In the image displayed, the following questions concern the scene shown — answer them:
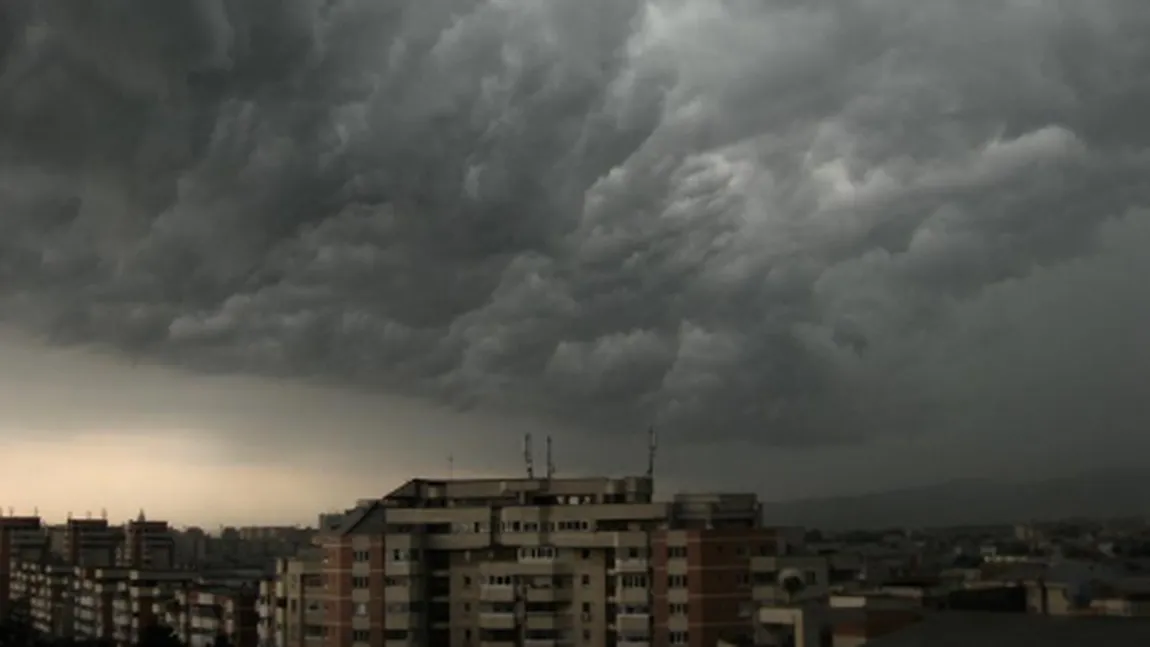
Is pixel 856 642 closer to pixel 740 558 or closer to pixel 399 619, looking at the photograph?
pixel 740 558

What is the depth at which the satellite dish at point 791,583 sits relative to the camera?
3272 centimetres

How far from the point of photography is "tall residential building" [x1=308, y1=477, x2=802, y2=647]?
114ft

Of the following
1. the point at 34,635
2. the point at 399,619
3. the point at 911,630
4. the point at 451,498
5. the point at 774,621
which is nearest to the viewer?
the point at 911,630

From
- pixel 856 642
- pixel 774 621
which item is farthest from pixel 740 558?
pixel 856 642

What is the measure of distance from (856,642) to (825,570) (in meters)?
12.1

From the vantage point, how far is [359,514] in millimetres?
42250

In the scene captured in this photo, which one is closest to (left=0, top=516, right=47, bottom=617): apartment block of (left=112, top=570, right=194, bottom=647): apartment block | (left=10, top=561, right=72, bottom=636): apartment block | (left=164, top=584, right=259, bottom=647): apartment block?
(left=10, top=561, right=72, bottom=636): apartment block

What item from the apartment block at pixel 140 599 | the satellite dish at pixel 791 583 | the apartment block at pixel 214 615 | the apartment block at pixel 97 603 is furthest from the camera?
the apartment block at pixel 97 603

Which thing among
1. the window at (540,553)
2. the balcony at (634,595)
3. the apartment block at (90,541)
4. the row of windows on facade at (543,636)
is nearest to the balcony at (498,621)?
the row of windows on facade at (543,636)

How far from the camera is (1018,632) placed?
63.8ft

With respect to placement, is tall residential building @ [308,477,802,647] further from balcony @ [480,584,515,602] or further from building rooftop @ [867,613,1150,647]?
building rooftop @ [867,613,1150,647]

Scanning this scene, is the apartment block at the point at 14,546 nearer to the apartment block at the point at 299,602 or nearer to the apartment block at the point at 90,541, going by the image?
the apartment block at the point at 90,541

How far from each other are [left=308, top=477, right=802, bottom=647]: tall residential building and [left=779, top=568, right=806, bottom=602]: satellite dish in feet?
4.00

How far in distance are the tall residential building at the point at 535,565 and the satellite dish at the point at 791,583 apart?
1219 mm
